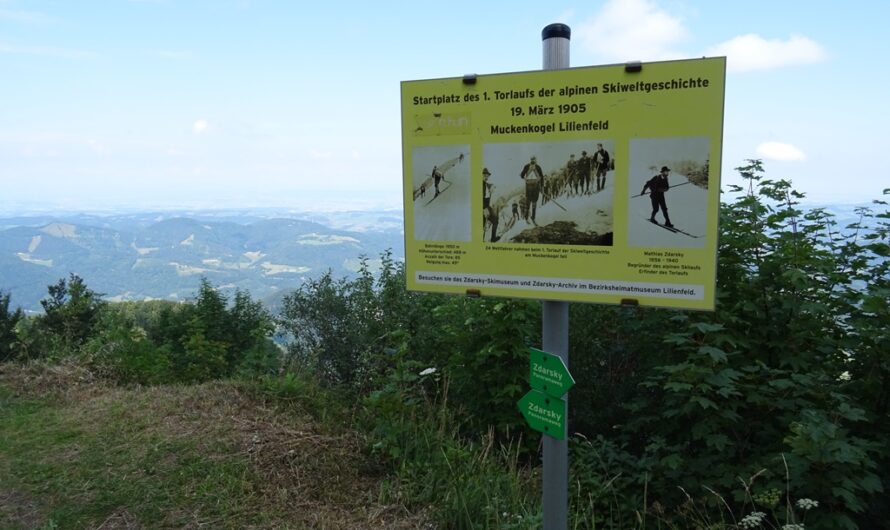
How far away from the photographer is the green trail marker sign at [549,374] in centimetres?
232

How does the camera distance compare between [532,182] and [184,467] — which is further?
[184,467]

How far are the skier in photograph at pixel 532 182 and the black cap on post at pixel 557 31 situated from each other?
0.51m

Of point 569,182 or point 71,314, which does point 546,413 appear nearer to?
point 569,182

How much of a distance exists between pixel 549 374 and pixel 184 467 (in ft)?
8.69

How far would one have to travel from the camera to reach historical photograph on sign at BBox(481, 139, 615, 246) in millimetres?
2240

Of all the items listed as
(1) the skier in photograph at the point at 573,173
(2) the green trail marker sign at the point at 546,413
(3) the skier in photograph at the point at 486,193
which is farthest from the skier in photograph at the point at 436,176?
(2) the green trail marker sign at the point at 546,413

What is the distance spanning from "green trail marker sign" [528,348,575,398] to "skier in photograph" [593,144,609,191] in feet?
2.43

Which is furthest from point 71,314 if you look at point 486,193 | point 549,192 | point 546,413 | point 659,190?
point 659,190

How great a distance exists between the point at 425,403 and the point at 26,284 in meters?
157

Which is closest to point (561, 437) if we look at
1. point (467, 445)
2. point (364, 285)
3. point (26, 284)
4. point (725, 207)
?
point (467, 445)

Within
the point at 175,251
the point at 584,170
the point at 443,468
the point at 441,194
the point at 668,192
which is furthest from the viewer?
the point at 175,251

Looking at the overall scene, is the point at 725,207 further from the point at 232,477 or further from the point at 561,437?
the point at 232,477

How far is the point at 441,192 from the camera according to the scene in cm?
255

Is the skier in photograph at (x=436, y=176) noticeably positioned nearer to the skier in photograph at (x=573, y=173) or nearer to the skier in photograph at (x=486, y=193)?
the skier in photograph at (x=486, y=193)
